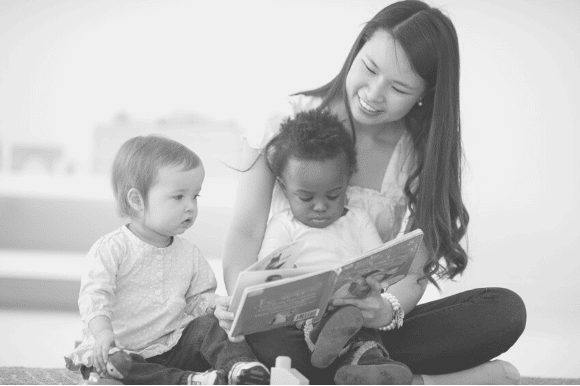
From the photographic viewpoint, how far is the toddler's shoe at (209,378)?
1.83 metres

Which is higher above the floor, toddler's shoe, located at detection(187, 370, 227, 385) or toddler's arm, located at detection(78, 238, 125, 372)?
toddler's arm, located at detection(78, 238, 125, 372)

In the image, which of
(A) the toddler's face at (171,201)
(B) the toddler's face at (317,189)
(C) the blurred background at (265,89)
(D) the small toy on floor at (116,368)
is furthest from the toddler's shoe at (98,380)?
(C) the blurred background at (265,89)

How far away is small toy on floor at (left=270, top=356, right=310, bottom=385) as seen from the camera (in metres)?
1.66

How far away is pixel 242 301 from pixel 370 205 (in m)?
0.76

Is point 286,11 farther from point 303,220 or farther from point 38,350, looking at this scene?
point 303,220

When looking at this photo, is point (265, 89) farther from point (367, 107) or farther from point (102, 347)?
point (102, 347)

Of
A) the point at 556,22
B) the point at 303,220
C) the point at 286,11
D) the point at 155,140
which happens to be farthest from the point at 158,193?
the point at 556,22

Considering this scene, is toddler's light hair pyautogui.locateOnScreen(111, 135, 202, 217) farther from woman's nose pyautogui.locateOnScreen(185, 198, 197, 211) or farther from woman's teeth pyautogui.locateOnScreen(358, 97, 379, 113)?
woman's teeth pyautogui.locateOnScreen(358, 97, 379, 113)

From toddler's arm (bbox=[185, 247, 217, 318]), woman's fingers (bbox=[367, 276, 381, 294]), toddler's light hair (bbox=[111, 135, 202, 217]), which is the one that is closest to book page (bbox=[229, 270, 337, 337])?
woman's fingers (bbox=[367, 276, 381, 294])

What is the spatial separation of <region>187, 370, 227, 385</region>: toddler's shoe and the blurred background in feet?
8.52

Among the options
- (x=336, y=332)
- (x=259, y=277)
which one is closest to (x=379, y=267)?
(x=336, y=332)

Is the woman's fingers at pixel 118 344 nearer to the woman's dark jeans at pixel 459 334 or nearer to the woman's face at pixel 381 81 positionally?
the woman's dark jeans at pixel 459 334

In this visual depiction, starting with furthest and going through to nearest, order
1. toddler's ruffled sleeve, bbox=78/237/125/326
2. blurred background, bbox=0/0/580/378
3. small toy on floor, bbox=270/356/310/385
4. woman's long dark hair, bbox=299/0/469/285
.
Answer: blurred background, bbox=0/0/580/378, woman's long dark hair, bbox=299/0/469/285, toddler's ruffled sleeve, bbox=78/237/125/326, small toy on floor, bbox=270/356/310/385

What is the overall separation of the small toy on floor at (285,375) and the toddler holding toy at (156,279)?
0.20 m
